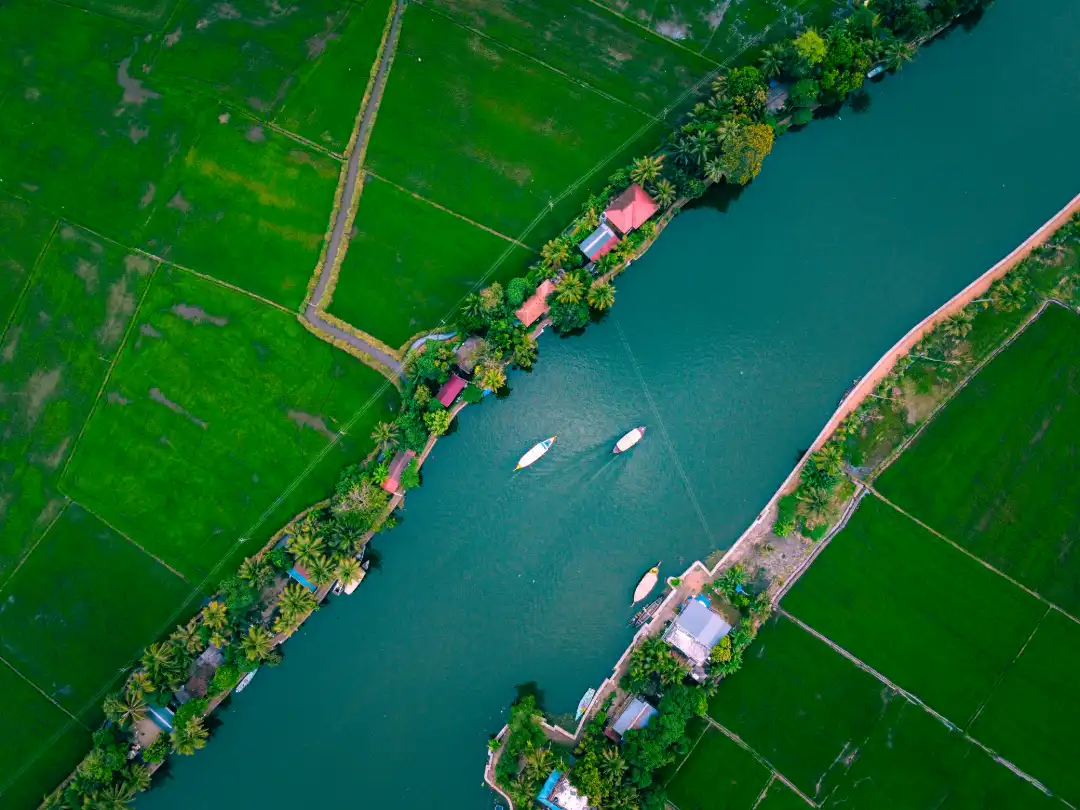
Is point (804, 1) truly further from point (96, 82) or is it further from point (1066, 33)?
point (96, 82)

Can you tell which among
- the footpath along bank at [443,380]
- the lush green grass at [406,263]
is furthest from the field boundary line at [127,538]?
the lush green grass at [406,263]

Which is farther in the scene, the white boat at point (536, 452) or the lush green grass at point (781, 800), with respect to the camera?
the white boat at point (536, 452)

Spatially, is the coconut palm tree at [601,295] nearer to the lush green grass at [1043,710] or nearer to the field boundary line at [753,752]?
the field boundary line at [753,752]

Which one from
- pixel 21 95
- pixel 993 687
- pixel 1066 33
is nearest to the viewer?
pixel 993 687

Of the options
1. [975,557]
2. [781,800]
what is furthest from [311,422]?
[975,557]

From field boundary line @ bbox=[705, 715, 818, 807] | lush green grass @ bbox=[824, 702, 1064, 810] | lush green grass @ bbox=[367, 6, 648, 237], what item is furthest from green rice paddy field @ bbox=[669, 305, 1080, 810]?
lush green grass @ bbox=[367, 6, 648, 237]

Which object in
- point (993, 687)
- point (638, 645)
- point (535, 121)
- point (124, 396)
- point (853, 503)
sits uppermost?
point (535, 121)

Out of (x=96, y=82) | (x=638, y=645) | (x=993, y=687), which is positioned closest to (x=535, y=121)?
(x=96, y=82)
